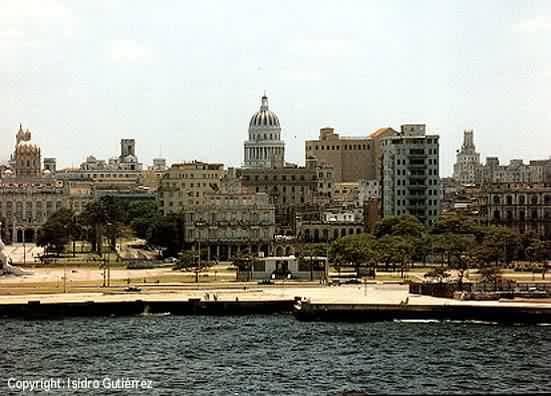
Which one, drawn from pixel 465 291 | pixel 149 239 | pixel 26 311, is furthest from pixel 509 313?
pixel 149 239

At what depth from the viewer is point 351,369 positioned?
7106 cm

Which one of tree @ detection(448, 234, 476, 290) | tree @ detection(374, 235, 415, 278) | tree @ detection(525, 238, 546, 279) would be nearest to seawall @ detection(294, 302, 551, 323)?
tree @ detection(448, 234, 476, 290)

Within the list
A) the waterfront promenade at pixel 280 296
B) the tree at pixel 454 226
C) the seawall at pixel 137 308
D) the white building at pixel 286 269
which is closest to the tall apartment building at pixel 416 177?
the tree at pixel 454 226

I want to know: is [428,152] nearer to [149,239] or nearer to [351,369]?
[149,239]

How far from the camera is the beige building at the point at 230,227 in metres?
159

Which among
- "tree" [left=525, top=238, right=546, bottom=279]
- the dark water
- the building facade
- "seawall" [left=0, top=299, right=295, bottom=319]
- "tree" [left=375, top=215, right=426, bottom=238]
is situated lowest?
the dark water

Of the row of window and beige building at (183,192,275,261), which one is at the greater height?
the row of window

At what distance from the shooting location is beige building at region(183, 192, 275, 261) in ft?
522

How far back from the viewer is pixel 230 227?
159 metres

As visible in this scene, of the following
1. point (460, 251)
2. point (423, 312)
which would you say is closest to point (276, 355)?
point (423, 312)

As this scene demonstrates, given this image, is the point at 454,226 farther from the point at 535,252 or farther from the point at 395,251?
the point at 395,251

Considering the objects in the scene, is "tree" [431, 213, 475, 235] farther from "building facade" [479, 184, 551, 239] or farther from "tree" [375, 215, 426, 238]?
"building facade" [479, 184, 551, 239]

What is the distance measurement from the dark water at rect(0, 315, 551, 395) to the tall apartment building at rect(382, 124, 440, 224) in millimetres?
89773

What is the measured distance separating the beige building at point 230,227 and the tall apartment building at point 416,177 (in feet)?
98.1
